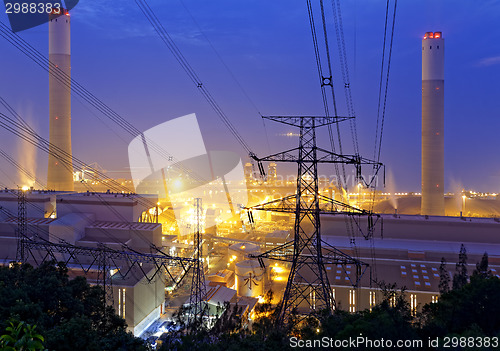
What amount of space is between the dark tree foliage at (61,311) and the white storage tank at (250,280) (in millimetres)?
5051

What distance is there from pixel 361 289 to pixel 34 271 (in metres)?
5.50

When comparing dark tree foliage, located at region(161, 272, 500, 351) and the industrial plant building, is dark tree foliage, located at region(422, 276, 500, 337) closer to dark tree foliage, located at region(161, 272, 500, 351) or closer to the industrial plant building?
dark tree foliage, located at region(161, 272, 500, 351)

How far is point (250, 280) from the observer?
9.11 meters

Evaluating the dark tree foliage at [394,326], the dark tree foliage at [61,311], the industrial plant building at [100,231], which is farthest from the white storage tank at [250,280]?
the dark tree foliage at [394,326]

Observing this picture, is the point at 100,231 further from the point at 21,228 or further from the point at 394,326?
the point at 394,326

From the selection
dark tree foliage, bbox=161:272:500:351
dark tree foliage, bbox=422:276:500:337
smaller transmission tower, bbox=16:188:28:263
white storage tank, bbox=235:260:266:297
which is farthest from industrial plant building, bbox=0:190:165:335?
dark tree foliage, bbox=422:276:500:337

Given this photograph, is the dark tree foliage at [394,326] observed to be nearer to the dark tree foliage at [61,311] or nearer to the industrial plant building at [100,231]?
the dark tree foliage at [61,311]

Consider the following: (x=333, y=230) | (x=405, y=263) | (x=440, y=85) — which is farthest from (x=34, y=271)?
(x=440, y=85)

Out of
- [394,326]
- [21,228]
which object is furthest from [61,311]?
[21,228]

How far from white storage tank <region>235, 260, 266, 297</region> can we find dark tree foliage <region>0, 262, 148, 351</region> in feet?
16.6

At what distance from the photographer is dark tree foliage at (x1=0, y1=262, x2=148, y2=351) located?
279 centimetres

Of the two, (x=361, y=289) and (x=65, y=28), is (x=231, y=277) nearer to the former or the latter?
(x=361, y=289)

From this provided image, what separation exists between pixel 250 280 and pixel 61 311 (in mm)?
5654

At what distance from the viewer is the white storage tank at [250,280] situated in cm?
920
